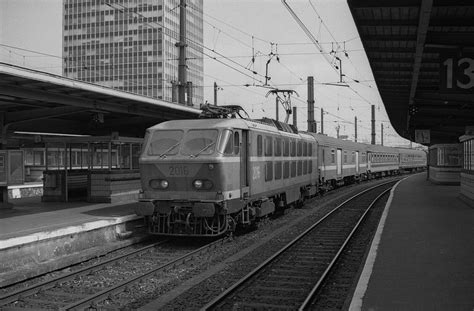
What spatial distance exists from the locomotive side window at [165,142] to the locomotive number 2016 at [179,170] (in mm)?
422

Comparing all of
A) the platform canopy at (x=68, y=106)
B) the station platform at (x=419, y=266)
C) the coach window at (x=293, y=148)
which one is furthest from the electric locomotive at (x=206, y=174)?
the station platform at (x=419, y=266)

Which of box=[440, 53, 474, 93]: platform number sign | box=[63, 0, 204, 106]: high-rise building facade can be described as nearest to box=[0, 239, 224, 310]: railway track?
box=[440, 53, 474, 93]: platform number sign

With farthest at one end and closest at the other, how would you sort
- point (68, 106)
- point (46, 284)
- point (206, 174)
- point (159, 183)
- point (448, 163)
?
point (448, 163)
point (68, 106)
point (159, 183)
point (206, 174)
point (46, 284)

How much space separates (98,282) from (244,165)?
190 inches

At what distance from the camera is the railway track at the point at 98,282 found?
23.0 feet

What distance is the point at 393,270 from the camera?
784 cm

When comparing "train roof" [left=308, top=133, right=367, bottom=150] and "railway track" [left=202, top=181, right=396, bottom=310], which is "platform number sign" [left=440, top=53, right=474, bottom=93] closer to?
"railway track" [left=202, top=181, right=396, bottom=310]

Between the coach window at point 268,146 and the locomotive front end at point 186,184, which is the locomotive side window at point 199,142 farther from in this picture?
the coach window at point 268,146

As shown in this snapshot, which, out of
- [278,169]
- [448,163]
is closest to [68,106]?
[278,169]

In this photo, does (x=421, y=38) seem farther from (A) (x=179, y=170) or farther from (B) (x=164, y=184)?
(B) (x=164, y=184)

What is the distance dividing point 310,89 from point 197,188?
20979 mm

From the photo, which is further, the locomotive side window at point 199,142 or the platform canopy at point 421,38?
the locomotive side window at point 199,142

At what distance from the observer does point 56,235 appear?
9492 mm

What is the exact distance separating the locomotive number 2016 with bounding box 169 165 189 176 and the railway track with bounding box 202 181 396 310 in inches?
108
